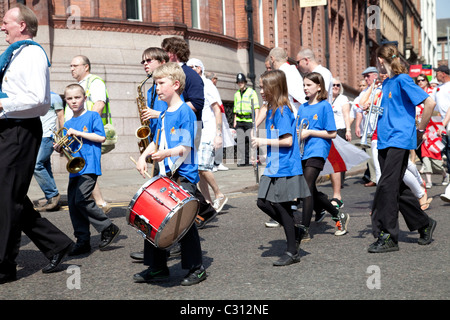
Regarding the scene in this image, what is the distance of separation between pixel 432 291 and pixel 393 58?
8.16ft

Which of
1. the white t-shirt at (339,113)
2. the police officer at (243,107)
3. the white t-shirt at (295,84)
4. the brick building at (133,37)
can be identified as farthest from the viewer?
the police officer at (243,107)

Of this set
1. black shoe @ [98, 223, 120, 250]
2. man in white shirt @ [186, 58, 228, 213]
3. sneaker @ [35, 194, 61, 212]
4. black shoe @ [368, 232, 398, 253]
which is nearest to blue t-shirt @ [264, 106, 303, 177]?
black shoe @ [368, 232, 398, 253]

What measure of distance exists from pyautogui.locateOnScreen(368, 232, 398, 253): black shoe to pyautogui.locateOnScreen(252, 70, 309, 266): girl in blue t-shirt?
2.39ft

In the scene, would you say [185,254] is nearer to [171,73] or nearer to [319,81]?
[171,73]

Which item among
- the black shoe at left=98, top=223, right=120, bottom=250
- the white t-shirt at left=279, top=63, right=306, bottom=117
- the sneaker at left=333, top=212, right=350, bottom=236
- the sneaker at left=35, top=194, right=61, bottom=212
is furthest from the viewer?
the sneaker at left=35, top=194, right=61, bottom=212

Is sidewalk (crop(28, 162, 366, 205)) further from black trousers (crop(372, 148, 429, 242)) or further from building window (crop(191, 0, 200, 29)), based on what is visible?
building window (crop(191, 0, 200, 29))

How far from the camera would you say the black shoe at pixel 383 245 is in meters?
6.14

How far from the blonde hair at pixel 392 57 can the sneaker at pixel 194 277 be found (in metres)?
2.65

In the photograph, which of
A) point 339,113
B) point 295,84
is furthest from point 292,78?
point 339,113

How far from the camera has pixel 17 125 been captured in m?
5.30

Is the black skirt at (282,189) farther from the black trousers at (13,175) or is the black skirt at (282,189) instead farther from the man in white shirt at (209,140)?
the man in white shirt at (209,140)

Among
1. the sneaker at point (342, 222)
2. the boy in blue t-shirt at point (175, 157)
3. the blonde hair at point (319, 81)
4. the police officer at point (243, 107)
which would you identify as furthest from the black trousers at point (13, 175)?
the police officer at point (243, 107)

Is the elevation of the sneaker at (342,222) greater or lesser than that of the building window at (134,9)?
lesser

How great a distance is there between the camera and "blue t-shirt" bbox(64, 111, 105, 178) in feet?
21.8
